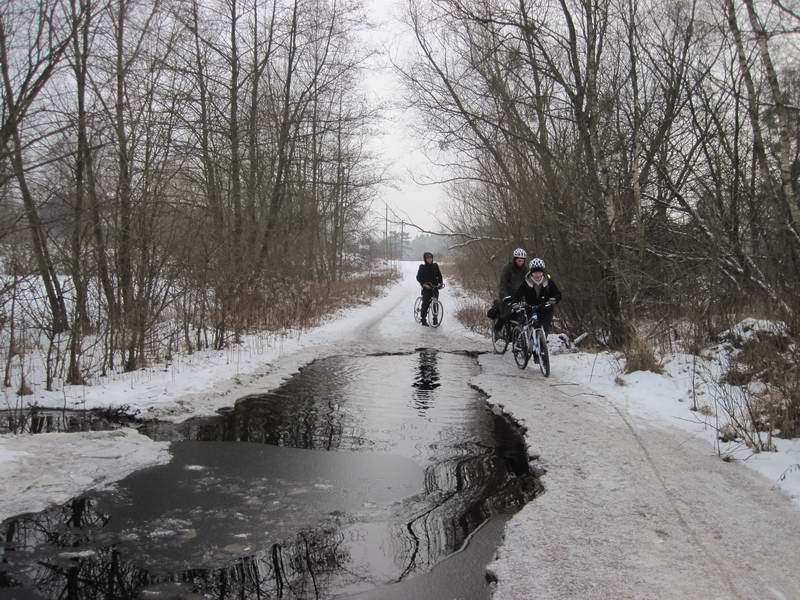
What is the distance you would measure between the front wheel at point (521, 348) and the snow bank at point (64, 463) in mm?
5828

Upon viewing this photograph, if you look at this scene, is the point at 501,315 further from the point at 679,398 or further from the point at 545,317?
the point at 679,398

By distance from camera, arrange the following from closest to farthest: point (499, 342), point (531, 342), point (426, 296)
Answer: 1. point (531, 342)
2. point (499, 342)
3. point (426, 296)

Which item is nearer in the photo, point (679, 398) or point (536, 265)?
point (679, 398)

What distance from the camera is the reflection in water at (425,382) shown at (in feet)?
22.9

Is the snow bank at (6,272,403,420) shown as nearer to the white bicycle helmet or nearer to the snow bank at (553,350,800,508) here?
the white bicycle helmet

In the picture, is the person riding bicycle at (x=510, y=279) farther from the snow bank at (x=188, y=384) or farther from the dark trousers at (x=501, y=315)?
the snow bank at (x=188, y=384)

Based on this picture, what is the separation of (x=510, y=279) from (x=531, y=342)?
1766mm

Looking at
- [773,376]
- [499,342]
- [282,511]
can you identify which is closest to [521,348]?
[499,342]

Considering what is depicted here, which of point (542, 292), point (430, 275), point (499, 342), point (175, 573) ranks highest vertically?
point (430, 275)

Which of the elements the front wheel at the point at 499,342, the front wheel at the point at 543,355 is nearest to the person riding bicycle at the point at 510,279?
the front wheel at the point at 499,342

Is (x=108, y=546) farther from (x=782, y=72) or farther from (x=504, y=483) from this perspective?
(x=782, y=72)

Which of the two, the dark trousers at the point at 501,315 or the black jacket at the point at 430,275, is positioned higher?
the black jacket at the point at 430,275

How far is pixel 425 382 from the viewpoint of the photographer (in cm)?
838

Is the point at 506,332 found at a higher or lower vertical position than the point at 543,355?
higher
